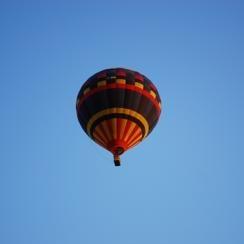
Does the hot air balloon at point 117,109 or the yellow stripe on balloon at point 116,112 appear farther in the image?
the yellow stripe on balloon at point 116,112

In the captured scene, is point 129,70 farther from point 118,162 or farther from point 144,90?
point 118,162

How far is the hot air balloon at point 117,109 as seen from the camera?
29.2 metres

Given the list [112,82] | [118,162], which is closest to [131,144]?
[118,162]

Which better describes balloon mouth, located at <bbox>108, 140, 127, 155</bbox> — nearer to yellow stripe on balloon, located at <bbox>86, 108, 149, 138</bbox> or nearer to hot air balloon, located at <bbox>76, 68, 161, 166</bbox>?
hot air balloon, located at <bbox>76, 68, 161, 166</bbox>

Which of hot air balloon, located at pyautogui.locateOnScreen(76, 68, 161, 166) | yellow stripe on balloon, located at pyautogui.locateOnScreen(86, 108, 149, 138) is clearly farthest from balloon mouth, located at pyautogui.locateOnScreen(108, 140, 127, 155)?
yellow stripe on balloon, located at pyautogui.locateOnScreen(86, 108, 149, 138)

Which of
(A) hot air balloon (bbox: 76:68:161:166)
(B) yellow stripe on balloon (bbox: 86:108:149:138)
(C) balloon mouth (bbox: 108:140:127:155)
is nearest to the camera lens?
(C) balloon mouth (bbox: 108:140:127:155)

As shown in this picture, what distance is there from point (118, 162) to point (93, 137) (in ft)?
6.82

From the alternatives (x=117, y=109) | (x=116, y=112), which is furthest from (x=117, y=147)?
(x=117, y=109)

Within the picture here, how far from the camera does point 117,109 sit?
96.4ft

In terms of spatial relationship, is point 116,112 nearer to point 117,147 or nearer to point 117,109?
point 117,109

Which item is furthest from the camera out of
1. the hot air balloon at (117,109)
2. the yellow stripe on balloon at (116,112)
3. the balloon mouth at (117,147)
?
the yellow stripe on balloon at (116,112)

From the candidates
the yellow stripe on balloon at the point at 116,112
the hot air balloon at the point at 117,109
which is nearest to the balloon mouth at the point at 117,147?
the hot air balloon at the point at 117,109

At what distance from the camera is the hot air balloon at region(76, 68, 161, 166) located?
29219 millimetres

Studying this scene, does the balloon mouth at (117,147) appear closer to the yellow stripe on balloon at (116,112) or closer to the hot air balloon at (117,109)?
the hot air balloon at (117,109)
